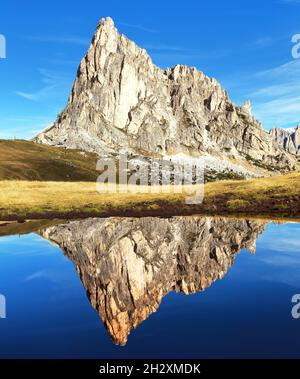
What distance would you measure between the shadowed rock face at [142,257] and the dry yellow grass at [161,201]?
1038 cm

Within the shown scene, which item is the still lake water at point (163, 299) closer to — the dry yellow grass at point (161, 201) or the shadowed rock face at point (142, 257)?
the shadowed rock face at point (142, 257)

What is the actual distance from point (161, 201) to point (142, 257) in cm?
3712

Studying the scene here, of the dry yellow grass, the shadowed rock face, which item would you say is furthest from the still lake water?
the dry yellow grass

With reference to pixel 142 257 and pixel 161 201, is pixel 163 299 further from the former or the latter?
pixel 161 201

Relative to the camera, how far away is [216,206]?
201ft

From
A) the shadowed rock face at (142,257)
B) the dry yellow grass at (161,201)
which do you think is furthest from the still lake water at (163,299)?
the dry yellow grass at (161,201)

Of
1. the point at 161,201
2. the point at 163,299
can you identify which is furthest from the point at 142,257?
the point at 161,201

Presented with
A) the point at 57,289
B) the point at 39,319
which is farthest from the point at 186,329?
the point at 57,289

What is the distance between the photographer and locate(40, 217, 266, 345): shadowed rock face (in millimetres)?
20438

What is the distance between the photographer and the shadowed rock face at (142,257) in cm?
2044

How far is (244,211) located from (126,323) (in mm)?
42133

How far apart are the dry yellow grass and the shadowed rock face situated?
408 inches

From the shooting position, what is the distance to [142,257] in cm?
2970
